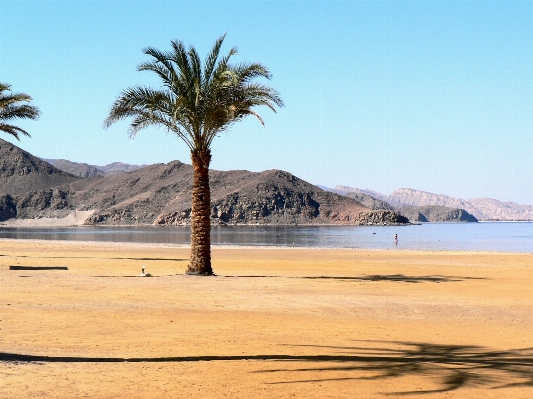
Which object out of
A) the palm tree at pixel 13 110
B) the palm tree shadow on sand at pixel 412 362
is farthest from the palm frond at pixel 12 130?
the palm tree shadow on sand at pixel 412 362

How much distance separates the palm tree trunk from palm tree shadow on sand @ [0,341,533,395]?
14287mm

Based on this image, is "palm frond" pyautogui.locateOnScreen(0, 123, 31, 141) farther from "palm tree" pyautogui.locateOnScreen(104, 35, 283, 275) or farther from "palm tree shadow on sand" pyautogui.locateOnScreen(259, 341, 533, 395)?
"palm tree shadow on sand" pyautogui.locateOnScreen(259, 341, 533, 395)

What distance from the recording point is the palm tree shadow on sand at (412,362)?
29.2ft

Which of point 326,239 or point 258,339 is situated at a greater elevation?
point 326,239

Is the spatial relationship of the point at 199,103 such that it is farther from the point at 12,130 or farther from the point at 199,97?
the point at 12,130

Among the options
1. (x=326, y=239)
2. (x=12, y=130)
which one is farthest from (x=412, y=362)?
(x=326, y=239)

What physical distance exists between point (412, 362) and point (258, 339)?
9.25 ft

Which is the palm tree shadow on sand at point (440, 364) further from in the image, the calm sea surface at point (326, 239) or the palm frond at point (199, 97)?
the calm sea surface at point (326, 239)

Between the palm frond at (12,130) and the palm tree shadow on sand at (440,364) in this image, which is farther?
the palm frond at (12,130)

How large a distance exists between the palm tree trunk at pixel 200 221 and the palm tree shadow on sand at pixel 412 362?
562 inches

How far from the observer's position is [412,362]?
32.7ft

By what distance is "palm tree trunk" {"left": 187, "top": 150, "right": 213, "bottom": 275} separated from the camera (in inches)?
989

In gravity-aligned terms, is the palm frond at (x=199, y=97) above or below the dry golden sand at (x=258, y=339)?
→ above

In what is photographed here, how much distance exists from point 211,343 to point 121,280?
1168 cm
